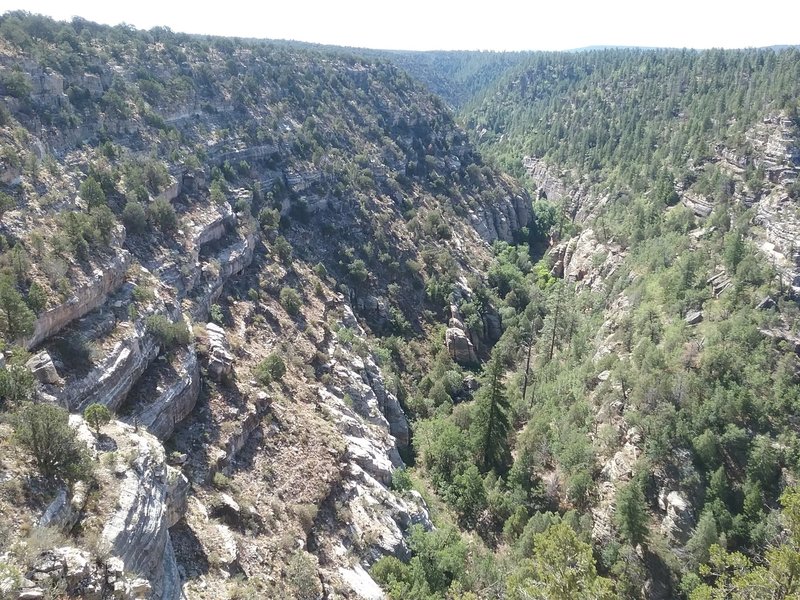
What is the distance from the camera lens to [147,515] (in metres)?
21.5

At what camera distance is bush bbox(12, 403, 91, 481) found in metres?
19.4

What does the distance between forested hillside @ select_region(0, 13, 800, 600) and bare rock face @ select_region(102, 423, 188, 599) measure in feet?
0.38

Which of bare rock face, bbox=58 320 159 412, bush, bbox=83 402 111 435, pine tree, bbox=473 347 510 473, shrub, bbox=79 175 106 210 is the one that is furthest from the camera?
pine tree, bbox=473 347 510 473

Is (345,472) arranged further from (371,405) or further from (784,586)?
(784,586)

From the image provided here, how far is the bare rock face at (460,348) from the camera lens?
6556 centimetres

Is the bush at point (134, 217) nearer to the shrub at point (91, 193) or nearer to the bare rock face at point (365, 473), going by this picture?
the shrub at point (91, 193)

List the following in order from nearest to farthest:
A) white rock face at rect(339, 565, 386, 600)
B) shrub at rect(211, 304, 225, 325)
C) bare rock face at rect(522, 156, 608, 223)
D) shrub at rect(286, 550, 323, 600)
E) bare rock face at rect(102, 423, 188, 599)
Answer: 1. bare rock face at rect(102, 423, 188, 599)
2. shrub at rect(286, 550, 323, 600)
3. white rock face at rect(339, 565, 386, 600)
4. shrub at rect(211, 304, 225, 325)
5. bare rock face at rect(522, 156, 608, 223)

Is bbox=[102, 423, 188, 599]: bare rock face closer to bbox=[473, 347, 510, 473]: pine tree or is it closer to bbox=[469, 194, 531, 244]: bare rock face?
bbox=[473, 347, 510, 473]: pine tree

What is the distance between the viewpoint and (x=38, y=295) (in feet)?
93.6

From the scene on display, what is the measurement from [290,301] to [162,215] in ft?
48.4

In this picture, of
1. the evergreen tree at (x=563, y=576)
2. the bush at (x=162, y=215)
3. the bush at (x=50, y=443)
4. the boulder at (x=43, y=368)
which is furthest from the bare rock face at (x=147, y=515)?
the bush at (x=162, y=215)

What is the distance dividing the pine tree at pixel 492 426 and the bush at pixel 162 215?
33994 mm

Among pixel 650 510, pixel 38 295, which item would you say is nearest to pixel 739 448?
Answer: pixel 650 510

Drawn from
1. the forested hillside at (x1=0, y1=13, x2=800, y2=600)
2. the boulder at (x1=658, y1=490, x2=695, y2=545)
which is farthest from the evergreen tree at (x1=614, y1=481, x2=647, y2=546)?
the boulder at (x1=658, y1=490, x2=695, y2=545)
